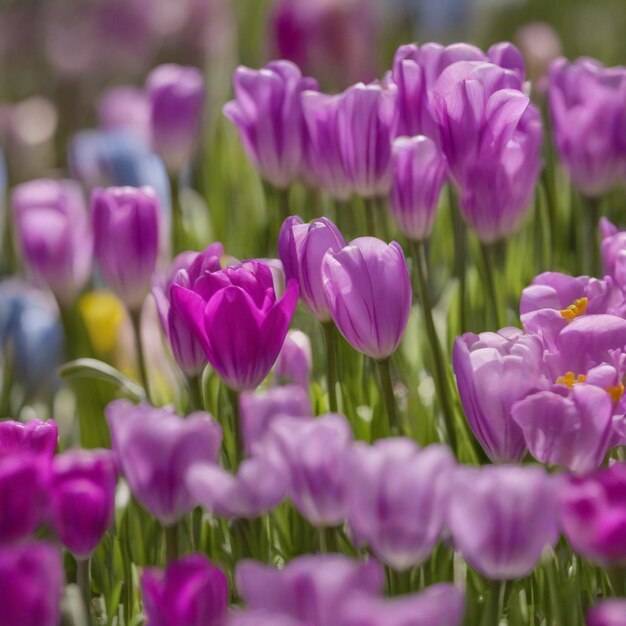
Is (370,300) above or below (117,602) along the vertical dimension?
above

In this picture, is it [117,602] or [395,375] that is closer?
[117,602]

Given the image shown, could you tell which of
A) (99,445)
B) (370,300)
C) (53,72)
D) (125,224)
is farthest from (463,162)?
(53,72)

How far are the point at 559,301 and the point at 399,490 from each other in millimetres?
286

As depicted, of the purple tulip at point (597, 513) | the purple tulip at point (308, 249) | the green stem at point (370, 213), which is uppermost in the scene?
the green stem at point (370, 213)

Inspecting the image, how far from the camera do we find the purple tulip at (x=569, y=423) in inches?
26.2

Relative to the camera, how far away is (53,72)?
10.6 ft

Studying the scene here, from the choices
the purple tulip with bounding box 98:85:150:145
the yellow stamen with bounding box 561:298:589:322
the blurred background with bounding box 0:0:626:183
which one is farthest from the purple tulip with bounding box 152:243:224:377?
the blurred background with bounding box 0:0:626:183

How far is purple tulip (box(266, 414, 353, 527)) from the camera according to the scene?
0.60 m

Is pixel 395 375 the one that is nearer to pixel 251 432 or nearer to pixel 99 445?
pixel 99 445

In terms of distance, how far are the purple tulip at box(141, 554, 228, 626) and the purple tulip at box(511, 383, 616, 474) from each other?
201 millimetres

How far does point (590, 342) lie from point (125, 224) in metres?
0.46

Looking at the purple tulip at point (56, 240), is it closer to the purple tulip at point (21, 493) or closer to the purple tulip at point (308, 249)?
the purple tulip at point (308, 249)

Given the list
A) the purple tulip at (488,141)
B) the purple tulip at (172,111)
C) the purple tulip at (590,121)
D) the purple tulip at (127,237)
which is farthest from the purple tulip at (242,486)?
the purple tulip at (172,111)

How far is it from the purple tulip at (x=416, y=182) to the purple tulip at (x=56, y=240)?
43cm
